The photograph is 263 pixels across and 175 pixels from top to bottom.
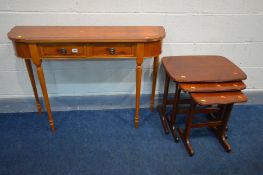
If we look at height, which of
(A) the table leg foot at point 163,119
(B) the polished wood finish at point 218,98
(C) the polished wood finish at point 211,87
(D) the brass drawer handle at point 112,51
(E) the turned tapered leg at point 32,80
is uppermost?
(D) the brass drawer handle at point 112,51

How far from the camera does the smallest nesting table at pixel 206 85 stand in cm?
164

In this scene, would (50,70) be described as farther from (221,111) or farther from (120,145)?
(221,111)

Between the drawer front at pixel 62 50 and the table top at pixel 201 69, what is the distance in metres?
0.67

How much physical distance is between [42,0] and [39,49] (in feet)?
1.49

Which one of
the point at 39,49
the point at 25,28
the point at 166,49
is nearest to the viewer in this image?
the point at 39,49

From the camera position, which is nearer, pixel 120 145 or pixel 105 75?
pixel 120 145

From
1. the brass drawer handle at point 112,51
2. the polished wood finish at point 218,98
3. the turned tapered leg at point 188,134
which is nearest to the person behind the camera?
the polished wood finish at point 218,98

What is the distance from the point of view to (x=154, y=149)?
192 centimetres

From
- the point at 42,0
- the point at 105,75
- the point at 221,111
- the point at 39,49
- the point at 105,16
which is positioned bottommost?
the point at 221,111

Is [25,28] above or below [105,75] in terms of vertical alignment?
above

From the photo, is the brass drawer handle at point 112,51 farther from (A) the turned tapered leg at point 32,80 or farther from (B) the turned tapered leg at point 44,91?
(A) the turned tapered leg at point 32,80

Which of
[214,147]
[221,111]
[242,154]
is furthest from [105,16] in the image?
[242,154]

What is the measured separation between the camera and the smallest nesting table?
1.64 m

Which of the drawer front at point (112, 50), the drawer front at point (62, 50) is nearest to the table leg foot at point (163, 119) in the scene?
the drawer front at point (112, 50)
